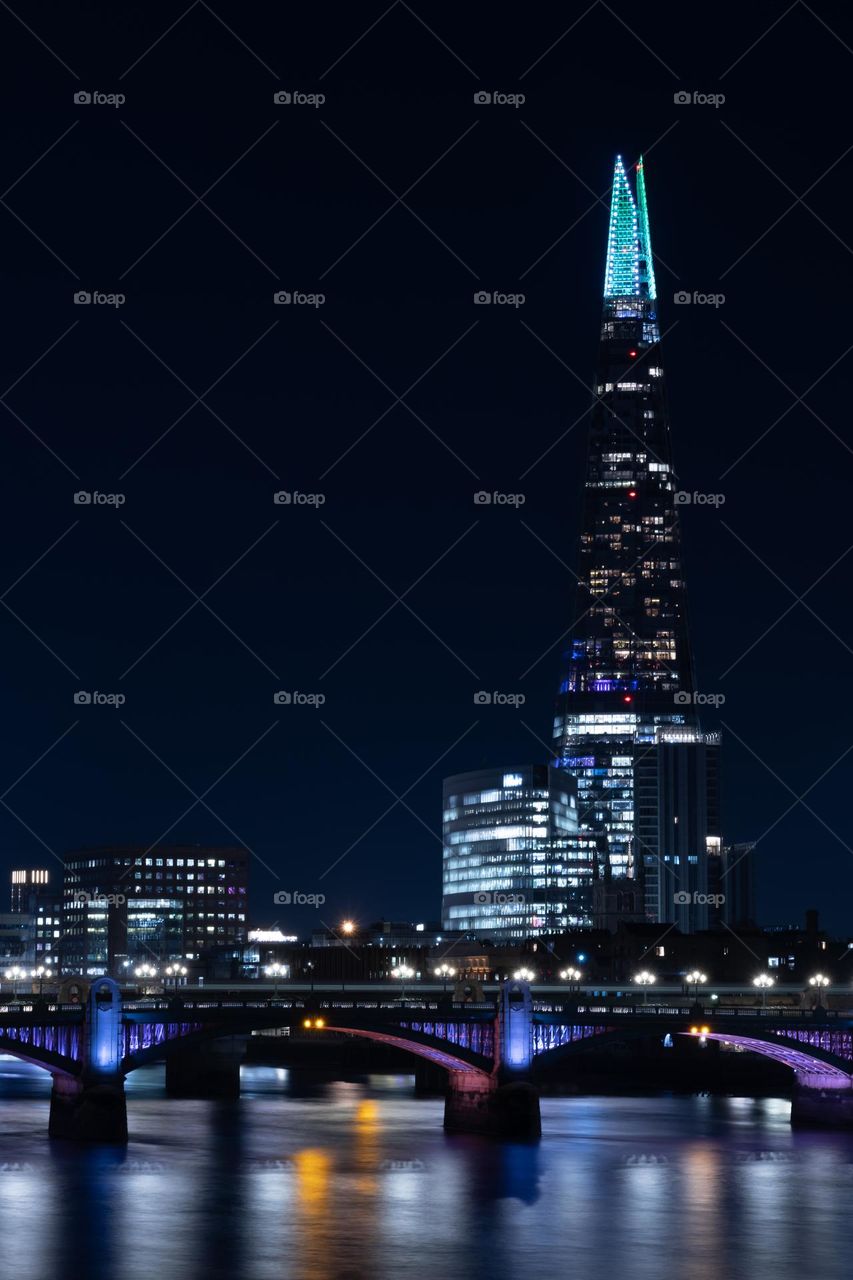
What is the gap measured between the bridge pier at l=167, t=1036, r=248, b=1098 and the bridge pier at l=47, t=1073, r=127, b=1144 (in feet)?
167

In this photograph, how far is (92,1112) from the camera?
11825 centimetres

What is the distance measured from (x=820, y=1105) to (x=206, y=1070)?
59.3m

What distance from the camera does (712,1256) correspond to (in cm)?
8175

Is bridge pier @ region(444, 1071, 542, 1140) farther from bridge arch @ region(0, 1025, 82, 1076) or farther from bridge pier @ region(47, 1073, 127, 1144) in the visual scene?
bridge arch @ region(0, 1025, 82, 1076)

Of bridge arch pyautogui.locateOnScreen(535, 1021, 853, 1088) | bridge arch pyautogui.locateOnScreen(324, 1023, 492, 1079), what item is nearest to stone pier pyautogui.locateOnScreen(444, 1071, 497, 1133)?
bridge arch pyautogui.locateOnScreen(324, 1023, 492, 1079)

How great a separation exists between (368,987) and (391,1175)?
7350 centimetres

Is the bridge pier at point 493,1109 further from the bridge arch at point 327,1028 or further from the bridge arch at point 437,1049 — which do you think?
the bridge arch at point 327,1028

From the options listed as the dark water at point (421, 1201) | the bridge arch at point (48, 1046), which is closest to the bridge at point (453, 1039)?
the bridge arch at point (48, 1046)

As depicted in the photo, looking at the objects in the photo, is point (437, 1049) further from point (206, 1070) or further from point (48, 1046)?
point (206, 1070)

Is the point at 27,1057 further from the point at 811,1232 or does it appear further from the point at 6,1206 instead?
the point at 811,1232

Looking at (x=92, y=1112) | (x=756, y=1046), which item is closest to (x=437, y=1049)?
(x=92, y=1112)

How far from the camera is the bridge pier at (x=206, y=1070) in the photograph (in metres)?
173

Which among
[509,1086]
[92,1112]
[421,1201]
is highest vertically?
[509,1086]

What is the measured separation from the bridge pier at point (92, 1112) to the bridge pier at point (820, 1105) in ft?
147
